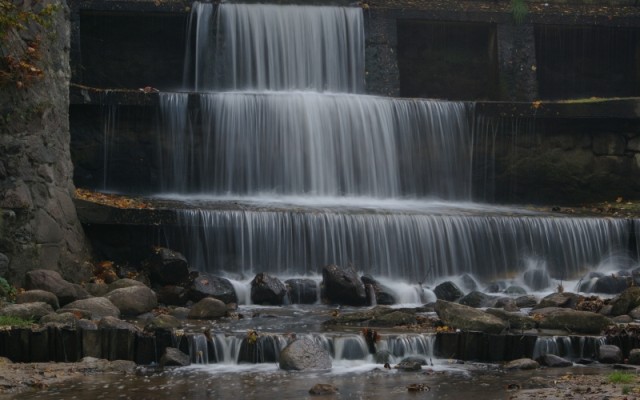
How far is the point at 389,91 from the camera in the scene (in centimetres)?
2392

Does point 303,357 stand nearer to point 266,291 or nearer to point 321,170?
point 266,291

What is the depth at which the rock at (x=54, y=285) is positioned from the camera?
14336 millimetres

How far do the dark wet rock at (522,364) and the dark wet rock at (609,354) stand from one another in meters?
0.83

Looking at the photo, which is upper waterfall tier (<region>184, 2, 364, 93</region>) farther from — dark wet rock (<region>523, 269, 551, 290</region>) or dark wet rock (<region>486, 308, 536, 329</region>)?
dark wet rock (<region>486, 308, 536, 329</region>)

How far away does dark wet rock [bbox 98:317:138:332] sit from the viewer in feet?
40.9

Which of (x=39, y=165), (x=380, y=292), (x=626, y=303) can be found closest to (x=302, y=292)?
(x=380, y=292)

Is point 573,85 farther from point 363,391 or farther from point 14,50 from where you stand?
point 363,391

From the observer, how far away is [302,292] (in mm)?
16750

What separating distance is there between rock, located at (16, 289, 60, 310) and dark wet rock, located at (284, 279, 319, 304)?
3983mm

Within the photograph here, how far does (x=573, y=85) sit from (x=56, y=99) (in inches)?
551

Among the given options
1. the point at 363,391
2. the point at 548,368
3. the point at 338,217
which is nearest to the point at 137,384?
the point at 363,391

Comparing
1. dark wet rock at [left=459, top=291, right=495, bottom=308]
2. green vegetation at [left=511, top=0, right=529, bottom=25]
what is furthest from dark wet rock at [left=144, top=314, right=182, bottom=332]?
green vegetation at [left=511, top=0, right=529, bottom=25]

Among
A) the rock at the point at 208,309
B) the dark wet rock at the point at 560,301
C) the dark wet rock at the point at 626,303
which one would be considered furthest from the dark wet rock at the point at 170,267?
the dark wet rock at the point at 626,303

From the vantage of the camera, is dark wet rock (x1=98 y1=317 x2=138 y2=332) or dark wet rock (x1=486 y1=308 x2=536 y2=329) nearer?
dark wet rock (x1=98 y1=317 x2=138 y2=332)
